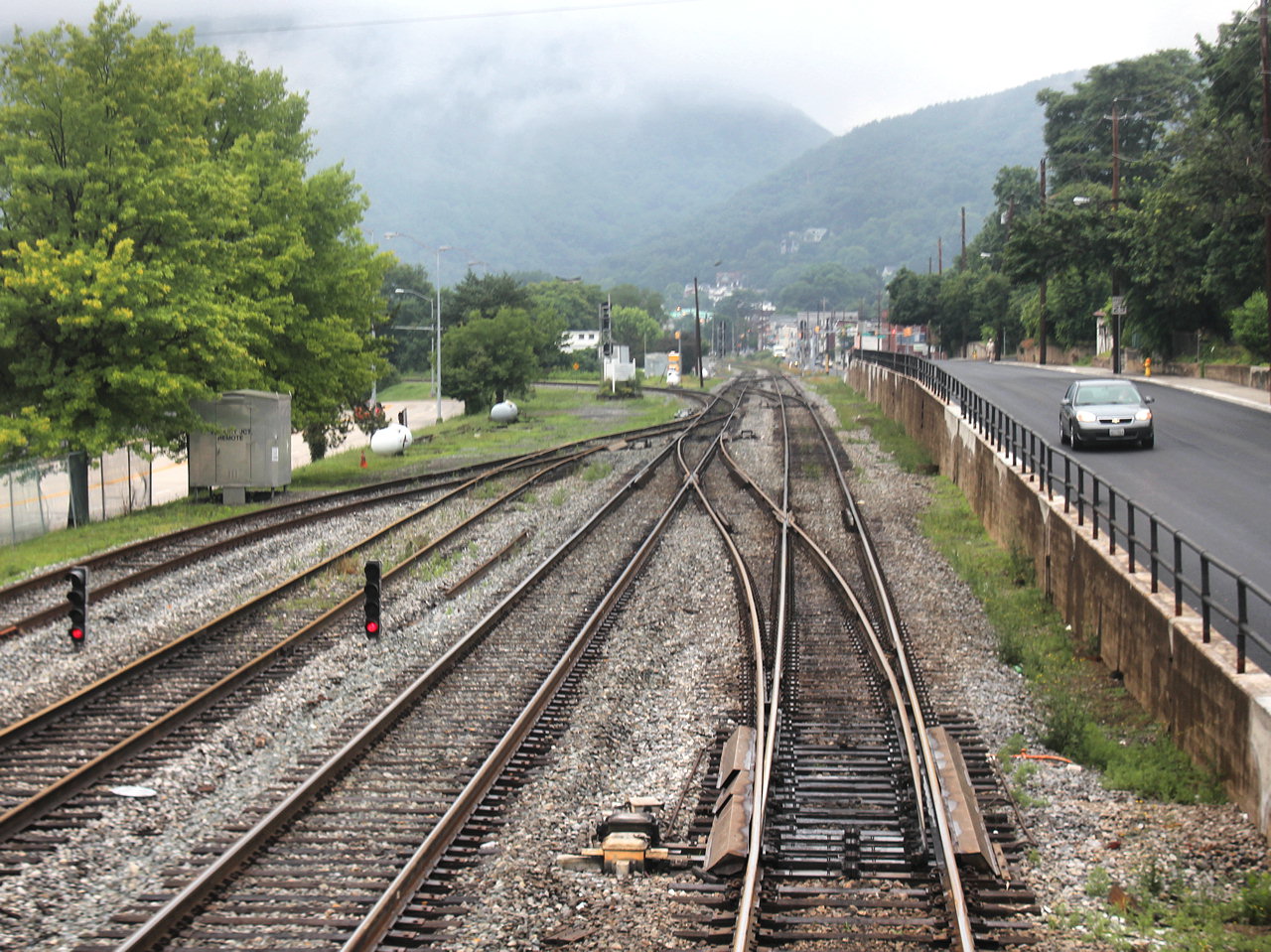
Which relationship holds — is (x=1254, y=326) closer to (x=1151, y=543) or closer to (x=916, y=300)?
(x=1151, y=543)

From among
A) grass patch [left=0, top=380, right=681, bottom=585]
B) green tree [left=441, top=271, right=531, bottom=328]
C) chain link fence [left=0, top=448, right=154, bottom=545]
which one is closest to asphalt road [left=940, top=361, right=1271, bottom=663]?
grass patch [left=0, top=380, right=681, bottom=585]

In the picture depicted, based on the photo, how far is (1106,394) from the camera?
93.0ft

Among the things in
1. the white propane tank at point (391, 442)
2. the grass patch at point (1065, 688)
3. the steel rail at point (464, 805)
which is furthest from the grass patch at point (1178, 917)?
the white propane tank at point (391, 442)

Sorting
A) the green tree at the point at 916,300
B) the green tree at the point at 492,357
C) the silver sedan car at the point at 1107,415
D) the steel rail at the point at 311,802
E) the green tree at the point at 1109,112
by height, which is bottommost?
the steel rail at the point at 311,802

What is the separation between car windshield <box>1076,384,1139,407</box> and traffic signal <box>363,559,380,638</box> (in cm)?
1832

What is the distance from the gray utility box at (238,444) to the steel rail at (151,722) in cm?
1085

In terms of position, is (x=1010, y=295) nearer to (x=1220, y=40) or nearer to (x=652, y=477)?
(x=1220, y=40)

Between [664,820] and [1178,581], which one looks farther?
[1178,581]

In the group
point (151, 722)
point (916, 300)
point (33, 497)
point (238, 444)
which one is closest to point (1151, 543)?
point (151, 722)

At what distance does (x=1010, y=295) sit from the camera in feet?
303

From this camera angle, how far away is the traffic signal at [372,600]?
1562 cm

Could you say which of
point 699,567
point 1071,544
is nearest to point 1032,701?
point 1071,544

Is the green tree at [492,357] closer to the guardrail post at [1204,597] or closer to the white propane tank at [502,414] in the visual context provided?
the white propane tank at [502,414]

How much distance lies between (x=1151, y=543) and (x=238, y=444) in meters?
22.2
